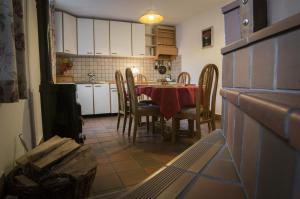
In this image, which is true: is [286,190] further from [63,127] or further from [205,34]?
[205,34]

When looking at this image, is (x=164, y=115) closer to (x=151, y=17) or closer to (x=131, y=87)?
(x=131, y=87)

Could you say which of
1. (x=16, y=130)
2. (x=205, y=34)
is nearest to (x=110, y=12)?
(x=205, y=34)

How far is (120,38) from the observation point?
17.3ft

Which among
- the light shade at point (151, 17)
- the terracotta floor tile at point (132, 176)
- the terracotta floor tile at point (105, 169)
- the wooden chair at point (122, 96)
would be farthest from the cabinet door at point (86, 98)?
the terracotta floor tile at point (132, 176)

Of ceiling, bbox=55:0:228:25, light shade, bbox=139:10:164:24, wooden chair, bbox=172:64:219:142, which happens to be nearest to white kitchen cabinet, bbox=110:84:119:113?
ceiling, bbox=55:0:228:25

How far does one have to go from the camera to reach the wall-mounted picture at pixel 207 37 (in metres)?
4.46

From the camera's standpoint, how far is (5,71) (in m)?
0.97

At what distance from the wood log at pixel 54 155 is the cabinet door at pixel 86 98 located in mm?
3413

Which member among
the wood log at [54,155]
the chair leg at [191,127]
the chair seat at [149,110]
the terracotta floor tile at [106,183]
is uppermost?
the chair seat at [149,110]

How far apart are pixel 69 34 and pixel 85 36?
391 millimetres

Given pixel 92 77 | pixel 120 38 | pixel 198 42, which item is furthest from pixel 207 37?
pixel 92 77

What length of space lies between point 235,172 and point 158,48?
5135mm

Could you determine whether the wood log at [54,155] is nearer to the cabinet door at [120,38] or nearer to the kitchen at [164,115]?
the kitchen at [164,115]

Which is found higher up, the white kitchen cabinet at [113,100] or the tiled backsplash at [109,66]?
the tiled backsplash at [109,66]
